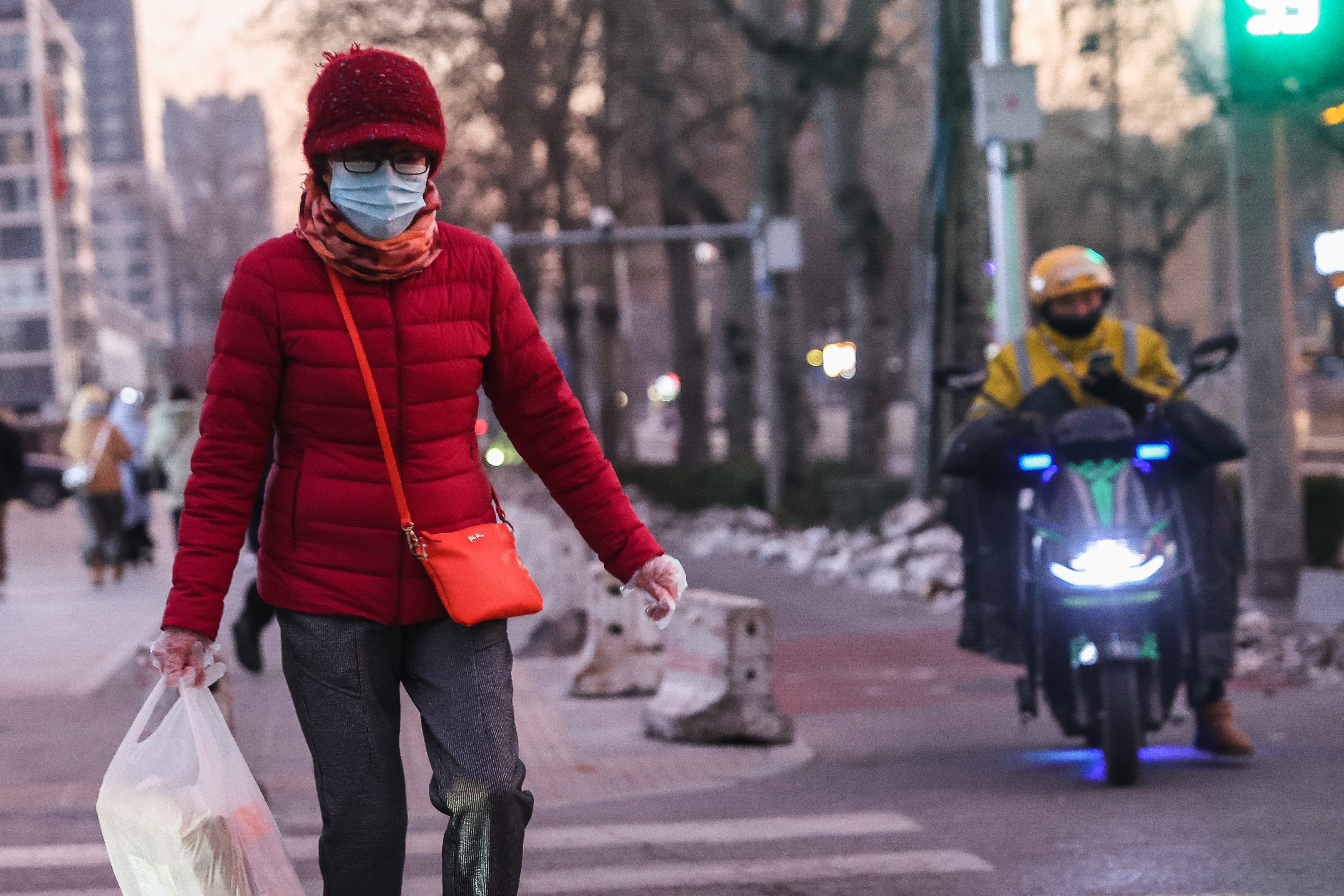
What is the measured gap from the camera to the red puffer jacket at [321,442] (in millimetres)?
3350

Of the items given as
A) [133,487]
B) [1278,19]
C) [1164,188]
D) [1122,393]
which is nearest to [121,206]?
[1164,188]

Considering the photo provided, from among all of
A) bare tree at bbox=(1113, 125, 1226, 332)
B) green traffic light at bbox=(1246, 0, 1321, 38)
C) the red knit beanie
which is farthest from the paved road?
bare tree at bbox=(1113, 125, 1226, 332)

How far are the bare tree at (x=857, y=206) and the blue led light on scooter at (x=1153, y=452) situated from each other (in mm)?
14271

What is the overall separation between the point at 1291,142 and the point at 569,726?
24.1 metres

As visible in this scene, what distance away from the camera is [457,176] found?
113 ft

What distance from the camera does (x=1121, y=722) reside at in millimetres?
6230

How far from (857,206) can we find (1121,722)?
50.2 feet

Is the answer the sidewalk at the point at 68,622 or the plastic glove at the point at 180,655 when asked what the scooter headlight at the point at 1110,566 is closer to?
the plastic glove at the point at 180,655

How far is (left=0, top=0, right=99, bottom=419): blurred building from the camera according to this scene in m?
106

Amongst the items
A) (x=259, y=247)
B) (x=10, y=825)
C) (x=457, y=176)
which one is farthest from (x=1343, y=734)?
(x=457, y=176)

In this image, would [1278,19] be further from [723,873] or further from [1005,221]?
[723,873]

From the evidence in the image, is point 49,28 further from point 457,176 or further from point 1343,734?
point 1343,734

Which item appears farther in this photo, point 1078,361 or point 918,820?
point 1078,361

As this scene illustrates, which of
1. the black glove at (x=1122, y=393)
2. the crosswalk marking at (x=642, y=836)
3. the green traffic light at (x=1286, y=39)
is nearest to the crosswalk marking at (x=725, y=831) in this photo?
the crosswalk marking at (x=642, y=836)
